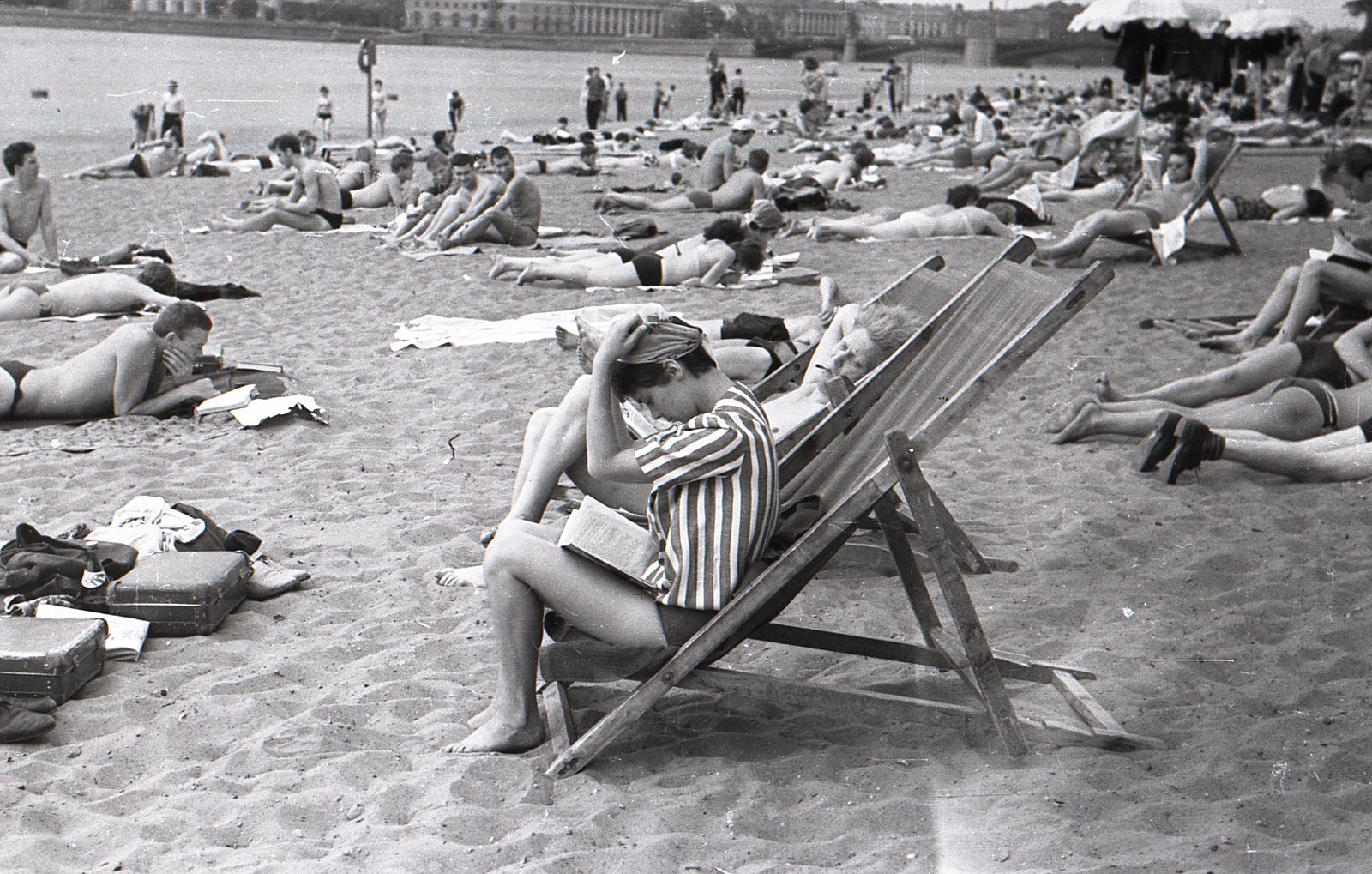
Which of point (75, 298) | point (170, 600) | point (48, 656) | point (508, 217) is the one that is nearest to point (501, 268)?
point (508, 217)

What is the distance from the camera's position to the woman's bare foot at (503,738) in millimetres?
2750

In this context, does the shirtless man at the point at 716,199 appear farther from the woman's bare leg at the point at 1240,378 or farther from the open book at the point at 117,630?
the open book at the point at 117,630

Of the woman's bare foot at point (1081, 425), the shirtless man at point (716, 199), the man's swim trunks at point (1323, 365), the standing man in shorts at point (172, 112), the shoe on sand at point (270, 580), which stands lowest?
the shoe on sand at point (270, 580)

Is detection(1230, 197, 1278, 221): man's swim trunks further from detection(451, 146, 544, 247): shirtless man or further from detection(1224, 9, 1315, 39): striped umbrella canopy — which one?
detection(1224, 9, 1315, 39): striped umbrella canopy

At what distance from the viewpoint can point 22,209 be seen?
9.38m

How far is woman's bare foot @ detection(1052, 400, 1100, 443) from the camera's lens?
5.09 meters

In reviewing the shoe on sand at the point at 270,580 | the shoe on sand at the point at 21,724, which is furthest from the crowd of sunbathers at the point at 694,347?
the shoe on sand at the point at 21,724

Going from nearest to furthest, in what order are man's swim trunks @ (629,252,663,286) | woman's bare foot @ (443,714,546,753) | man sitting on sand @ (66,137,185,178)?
woman's bare foot @ (443,714,546,753) < man's swim trunks @ (629,252,663,286) < man sitting on sand @ (66,137,185,178)

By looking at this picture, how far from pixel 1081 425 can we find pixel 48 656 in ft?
12.3

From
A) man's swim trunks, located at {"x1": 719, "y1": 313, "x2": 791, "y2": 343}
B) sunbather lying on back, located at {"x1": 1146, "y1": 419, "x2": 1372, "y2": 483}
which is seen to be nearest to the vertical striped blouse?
sunbather lying on back, located at {"x1": 1146, "y1": 419, "x2": 1372, "y2": 483}

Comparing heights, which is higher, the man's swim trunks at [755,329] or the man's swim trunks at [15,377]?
the man's swim trunks at [755,329]

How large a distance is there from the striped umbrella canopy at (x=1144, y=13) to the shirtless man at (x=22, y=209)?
10697mm

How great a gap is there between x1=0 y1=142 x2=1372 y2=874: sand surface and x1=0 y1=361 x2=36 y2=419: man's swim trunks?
0.26m

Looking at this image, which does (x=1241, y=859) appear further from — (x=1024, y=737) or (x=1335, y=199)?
(x=1335, y=199)
